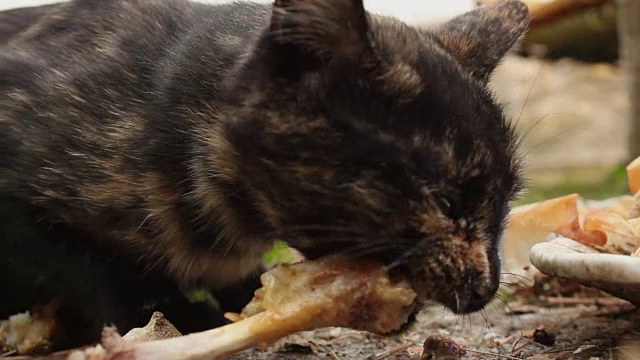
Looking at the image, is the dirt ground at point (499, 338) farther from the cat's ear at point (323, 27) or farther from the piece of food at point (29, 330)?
the cat's ear at point (323, 27)

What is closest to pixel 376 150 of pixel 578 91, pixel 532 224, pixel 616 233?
pixel 616 233

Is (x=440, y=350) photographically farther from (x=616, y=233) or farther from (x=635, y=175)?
(x=635, y=175)

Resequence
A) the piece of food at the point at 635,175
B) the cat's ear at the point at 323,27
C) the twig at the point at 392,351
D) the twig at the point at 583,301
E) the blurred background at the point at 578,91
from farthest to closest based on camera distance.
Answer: the blurred background at the point at 578,91, the twig at the point at 583,301, the piece of food at the point at 635,175, the twig at the point at 392,351, the cat's ear at the point at 323,27

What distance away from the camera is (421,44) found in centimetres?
150

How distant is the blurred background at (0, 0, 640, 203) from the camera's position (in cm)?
373

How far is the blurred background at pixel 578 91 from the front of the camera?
3.73m

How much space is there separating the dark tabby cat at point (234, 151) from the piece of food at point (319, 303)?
1.5 inches

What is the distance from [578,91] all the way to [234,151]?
29.3ft

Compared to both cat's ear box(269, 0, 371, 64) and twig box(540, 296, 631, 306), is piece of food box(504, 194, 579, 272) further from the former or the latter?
cat's ear box(269, 0, 371, 64)

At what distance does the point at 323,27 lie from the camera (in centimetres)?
132

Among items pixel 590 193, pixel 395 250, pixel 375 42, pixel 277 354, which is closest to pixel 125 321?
pixel 277 354

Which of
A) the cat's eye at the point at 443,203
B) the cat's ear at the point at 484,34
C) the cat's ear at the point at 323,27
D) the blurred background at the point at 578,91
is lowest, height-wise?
the blurred background at the point at 578,91

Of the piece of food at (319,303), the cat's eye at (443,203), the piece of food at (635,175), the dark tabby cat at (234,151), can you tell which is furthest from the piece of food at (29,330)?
the piece of food at (635,175)

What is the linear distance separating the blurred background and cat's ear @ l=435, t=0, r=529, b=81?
0.06 meters
